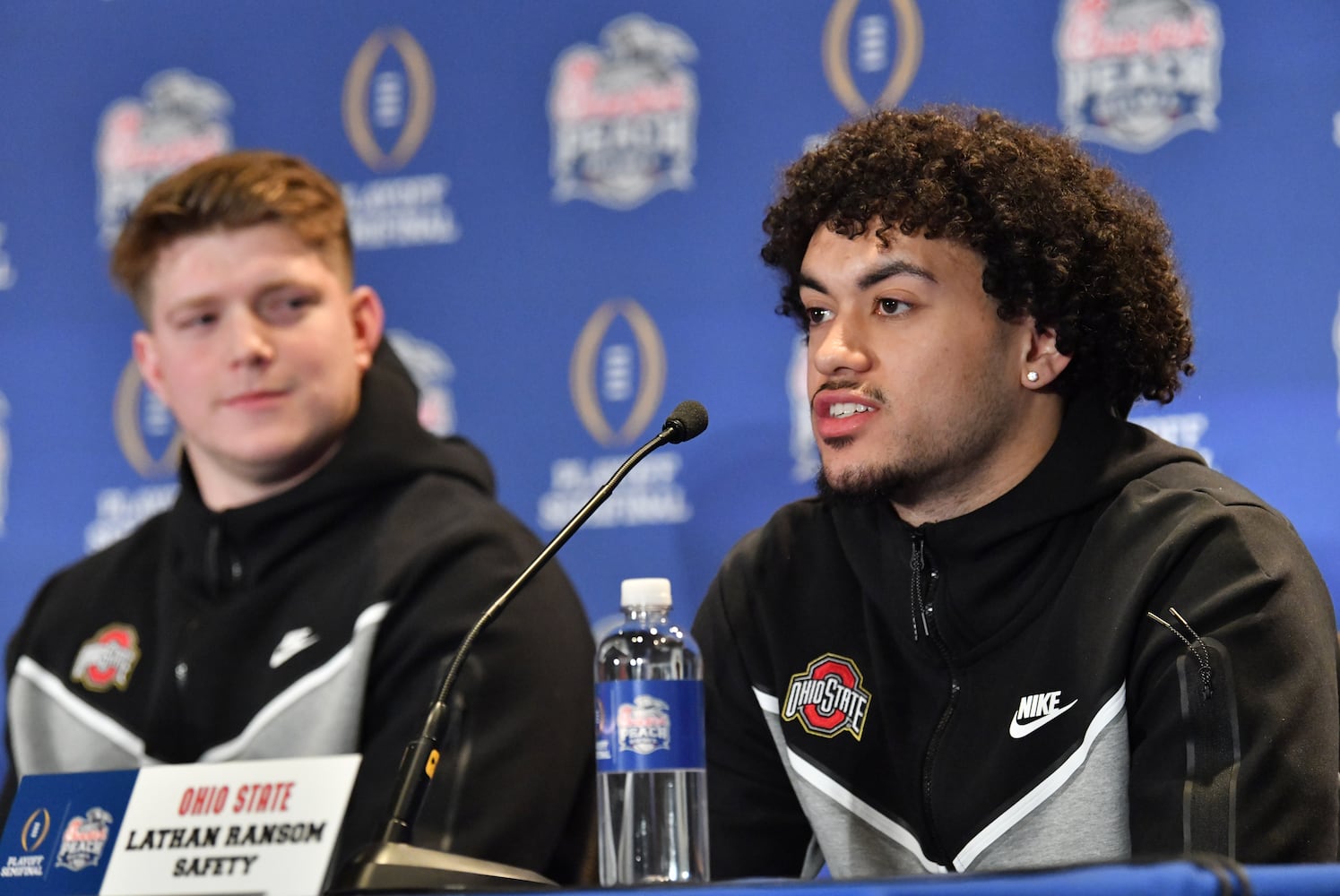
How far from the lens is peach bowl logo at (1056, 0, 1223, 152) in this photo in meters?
2.42

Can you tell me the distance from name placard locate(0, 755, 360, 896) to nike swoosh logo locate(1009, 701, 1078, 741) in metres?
0.68

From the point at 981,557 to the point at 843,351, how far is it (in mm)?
279

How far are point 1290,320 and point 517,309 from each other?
1.31 metres

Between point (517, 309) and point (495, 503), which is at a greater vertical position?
point (517, 309)

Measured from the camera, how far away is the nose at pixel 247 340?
94.3 inches

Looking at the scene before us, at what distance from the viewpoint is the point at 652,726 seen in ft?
4.58

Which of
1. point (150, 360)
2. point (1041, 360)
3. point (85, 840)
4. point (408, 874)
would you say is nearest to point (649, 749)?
point (408, 874)

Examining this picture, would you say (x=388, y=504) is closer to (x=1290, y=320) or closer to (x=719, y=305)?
(x=719, y=305)

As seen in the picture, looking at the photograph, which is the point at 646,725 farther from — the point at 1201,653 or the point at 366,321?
the point at 366,321

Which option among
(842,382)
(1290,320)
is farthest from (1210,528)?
(1290,320)

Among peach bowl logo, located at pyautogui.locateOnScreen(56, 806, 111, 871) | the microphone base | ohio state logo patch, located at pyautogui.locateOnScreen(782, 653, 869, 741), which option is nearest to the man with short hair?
ohio state logo patch, located at pyautogui.locateOnScreen(782, 653, 869, 741)

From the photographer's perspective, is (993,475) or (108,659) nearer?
(993,475)

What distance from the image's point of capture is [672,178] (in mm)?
2779

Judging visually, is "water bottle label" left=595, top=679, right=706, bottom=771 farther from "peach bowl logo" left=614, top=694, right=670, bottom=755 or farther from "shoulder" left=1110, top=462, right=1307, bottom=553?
"shoulder" left=1110, top=462, right=1307, bottom=553
